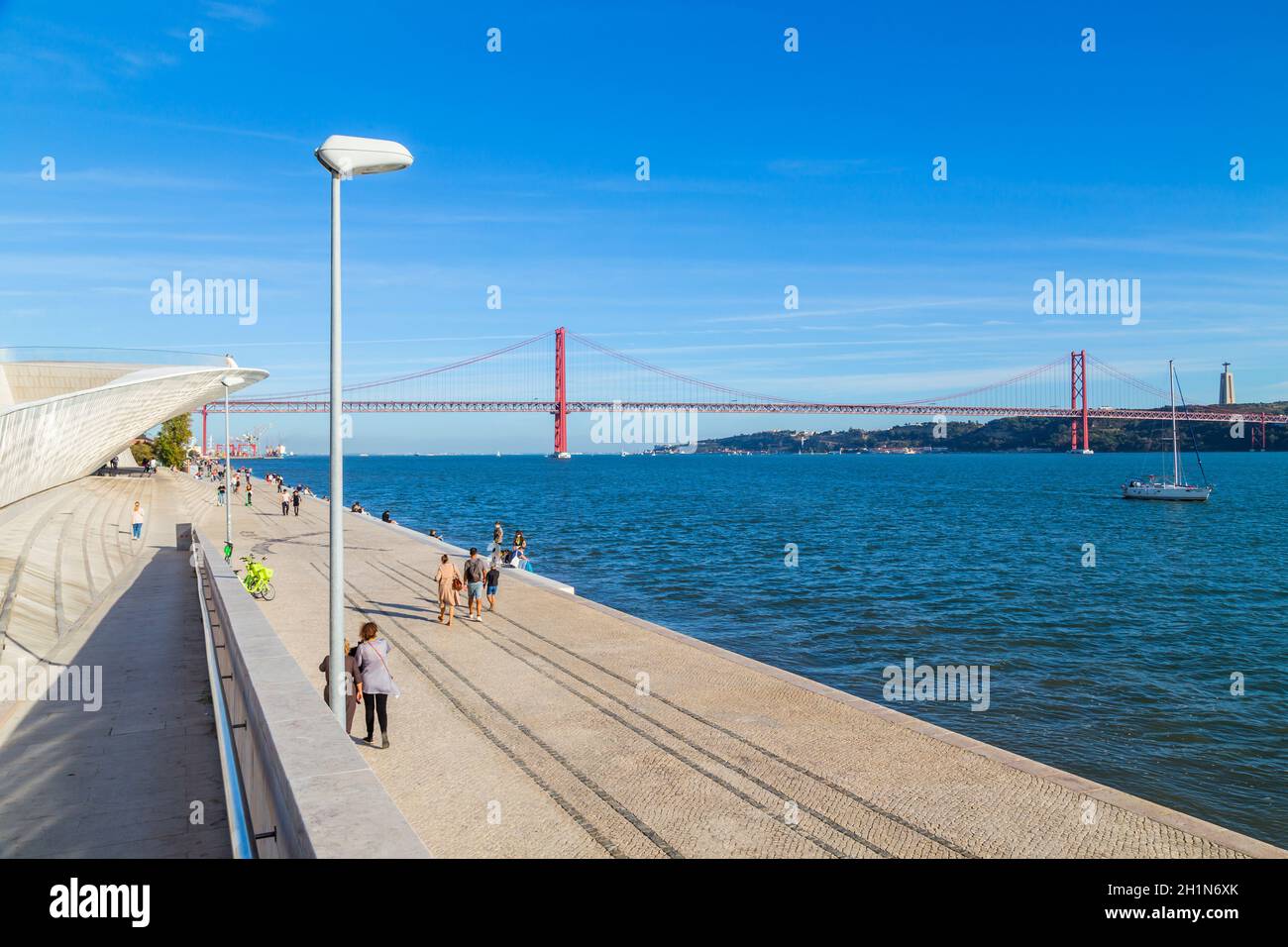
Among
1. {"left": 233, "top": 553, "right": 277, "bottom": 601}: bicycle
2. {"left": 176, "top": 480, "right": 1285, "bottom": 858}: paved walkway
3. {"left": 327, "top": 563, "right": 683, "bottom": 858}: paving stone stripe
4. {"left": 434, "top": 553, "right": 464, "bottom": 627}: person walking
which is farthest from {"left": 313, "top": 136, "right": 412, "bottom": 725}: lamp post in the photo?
{"left": 233, "top": 553, "right": 277, "bottom": 601}: bicycle

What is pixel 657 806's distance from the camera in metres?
7.55

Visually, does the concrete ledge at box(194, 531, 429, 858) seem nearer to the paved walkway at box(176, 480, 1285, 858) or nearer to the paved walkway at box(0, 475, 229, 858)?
the paved walkway at box(0, 475, 229, 858)

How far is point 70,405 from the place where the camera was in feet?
84.2

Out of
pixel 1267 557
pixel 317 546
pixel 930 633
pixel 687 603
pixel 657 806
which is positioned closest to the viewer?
pixel 657 806

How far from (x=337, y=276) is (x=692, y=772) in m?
5.52

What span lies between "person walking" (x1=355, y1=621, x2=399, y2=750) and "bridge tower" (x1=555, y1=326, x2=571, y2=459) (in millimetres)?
114300

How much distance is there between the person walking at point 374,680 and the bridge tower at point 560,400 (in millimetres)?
114300

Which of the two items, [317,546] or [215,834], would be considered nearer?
[215,834]

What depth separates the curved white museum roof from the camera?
23297 millimetres

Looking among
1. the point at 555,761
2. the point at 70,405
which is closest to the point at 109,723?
the point at 555,761

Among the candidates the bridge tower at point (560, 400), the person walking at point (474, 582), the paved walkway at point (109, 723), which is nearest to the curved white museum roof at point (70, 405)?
the paved walkway at point (109, 723)
